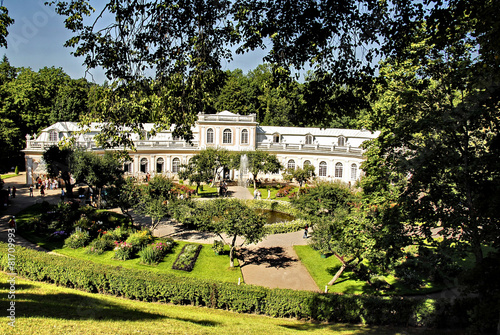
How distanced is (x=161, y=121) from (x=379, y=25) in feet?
14.8

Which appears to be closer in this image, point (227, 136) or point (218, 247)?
point (218, 247)

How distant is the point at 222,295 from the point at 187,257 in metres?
4.86

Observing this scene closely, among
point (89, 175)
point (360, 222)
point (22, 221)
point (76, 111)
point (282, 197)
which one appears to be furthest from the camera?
point (76, 111)

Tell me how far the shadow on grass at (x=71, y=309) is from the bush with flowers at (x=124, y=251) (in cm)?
649

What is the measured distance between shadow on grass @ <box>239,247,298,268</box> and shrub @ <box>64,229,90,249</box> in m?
7.82

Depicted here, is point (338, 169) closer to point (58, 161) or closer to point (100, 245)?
point (58, 161)

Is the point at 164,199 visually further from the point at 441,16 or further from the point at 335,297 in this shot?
the point at 441,16

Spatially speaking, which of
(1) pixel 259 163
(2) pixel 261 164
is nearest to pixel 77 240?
(1) pixel 259 163

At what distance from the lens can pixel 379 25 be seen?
6676mm

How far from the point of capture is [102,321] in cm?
703

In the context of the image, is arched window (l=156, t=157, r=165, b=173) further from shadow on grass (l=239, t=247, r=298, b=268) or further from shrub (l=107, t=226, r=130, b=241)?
shadow on grass (l=239, t=247, r=298, b=268)

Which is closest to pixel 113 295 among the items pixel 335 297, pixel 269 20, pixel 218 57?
pixel 335 297

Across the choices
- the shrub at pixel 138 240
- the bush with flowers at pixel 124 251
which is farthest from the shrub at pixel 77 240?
the shrub at pixel 138 240

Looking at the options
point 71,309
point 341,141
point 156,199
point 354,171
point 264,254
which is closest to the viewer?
point 71,309
